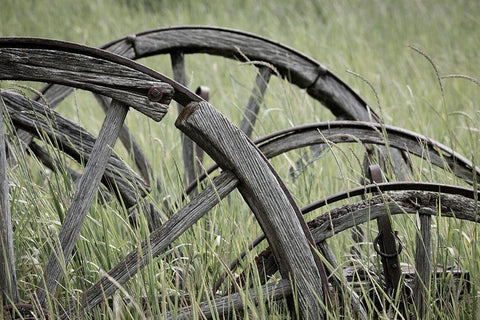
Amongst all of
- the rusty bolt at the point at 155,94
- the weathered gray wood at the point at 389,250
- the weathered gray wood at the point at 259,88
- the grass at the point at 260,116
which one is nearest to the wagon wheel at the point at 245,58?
the weathered gray wood at the point at 259,88

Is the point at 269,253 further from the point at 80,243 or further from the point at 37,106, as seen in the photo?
the point at 37,106

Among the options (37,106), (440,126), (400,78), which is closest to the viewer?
(37,106)

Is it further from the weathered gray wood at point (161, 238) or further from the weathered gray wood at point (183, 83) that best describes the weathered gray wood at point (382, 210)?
the weathered gray wood at point (183, 83)

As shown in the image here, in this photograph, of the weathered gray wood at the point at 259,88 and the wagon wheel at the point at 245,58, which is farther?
the weathered gray wood at the point at 259,88

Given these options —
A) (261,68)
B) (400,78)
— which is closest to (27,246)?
(261,68)

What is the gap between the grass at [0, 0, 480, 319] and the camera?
169 cm

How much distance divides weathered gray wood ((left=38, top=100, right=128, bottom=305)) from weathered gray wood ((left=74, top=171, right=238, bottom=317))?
97mm

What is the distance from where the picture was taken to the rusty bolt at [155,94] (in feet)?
4.90

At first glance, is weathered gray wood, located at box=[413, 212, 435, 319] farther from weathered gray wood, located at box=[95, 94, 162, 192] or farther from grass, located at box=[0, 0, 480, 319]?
weathered gray wood, located at box=[95, 94, 162, 192]

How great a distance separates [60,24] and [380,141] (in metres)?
4.32

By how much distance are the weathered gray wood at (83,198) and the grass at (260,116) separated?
55mm

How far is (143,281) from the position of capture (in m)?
1.61

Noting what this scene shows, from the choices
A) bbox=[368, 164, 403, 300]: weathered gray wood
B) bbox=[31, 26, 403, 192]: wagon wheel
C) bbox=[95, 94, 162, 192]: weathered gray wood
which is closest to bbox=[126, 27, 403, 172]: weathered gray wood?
bbox=[31, 26, 403, 192]: wagon wheel

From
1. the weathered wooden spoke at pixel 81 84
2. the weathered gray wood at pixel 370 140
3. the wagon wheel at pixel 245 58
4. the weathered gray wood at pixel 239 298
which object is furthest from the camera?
the wagon wheel at pixel 245 58
